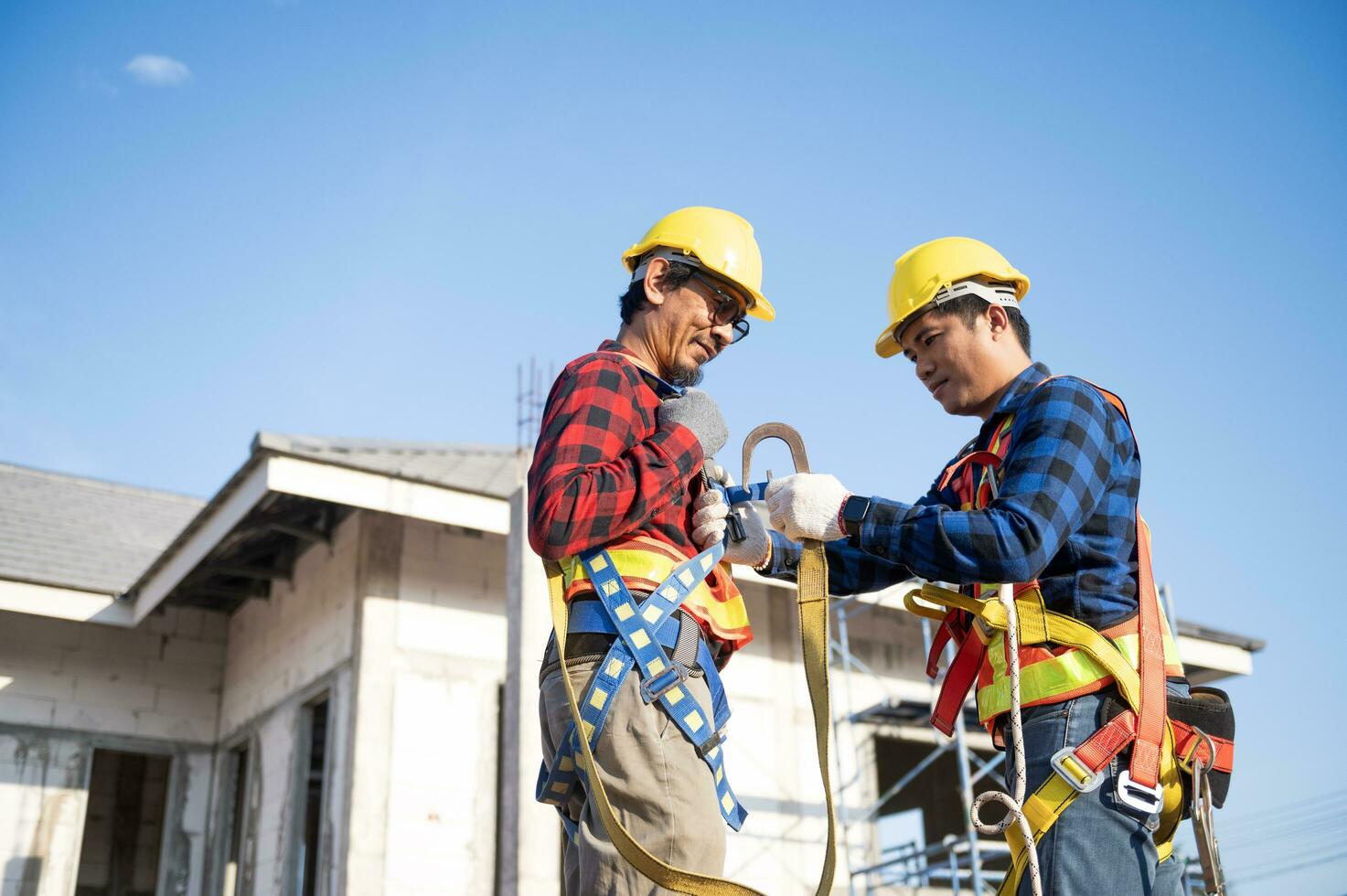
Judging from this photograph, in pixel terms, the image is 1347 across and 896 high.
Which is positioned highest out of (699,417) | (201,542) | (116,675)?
(201,542)

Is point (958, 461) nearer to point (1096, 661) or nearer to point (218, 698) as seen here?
point (1096, 661)

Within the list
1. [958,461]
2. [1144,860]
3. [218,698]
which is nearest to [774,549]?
[958,461]

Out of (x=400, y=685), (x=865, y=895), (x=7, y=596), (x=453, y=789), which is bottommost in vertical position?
(x=865, y=895)

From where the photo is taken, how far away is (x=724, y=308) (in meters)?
3.79

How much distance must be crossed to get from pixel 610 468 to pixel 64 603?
10705 mm

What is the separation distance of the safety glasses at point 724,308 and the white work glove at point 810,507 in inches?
24.3

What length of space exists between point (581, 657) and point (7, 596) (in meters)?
10.5

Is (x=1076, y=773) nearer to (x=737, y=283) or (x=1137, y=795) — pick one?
(x=1137, y=795)

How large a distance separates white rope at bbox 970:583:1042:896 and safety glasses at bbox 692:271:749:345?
1.13 metres

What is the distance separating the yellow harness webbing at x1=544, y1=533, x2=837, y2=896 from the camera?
9.23 ft

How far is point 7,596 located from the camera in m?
11.8

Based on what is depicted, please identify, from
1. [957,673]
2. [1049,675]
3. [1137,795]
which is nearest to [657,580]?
[957,673]

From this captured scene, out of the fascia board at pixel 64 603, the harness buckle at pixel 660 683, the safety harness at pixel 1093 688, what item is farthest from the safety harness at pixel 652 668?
the fascia board at pixel 64 603

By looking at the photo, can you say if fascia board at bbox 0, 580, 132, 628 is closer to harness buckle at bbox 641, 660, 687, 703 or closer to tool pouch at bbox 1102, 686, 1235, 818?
harness buckle at bbox 641, 660, 687, 703
